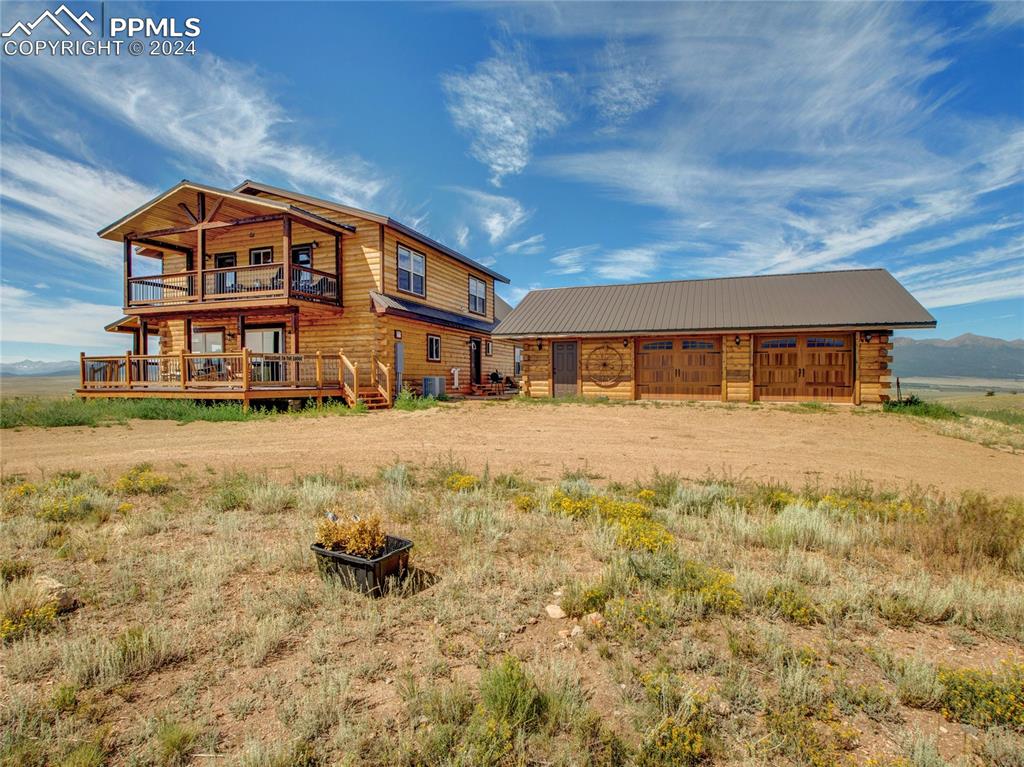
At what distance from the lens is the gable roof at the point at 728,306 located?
18.1 meters

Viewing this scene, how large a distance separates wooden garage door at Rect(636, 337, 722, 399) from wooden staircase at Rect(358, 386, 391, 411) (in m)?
10.8

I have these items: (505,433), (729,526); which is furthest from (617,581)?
(505,433)

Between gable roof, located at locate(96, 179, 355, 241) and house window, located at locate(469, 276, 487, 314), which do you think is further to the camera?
house window, located at locate(469, 276, 487, 314)

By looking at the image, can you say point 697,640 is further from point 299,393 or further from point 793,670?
point 299,393

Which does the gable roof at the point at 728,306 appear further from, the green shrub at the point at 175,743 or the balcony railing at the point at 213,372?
the green shrub at the point at 175,743

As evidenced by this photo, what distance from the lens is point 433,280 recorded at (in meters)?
22.2

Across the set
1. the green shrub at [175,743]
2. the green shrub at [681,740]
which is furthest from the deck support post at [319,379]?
the green shrub at [681,740]

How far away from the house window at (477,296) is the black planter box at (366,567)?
73.4ft

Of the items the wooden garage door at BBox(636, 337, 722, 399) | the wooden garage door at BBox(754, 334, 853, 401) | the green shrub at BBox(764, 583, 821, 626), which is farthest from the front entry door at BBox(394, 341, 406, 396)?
the green shrub at BBox(764, 583, 821, 626)

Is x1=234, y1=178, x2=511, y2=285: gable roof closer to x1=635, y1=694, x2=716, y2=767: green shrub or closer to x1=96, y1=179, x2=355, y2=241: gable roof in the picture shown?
x1=96, y1=179, x2=355, y2=241: gable roof

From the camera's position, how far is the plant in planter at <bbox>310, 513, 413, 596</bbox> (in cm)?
379

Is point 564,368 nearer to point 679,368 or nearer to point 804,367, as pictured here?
point 679,368

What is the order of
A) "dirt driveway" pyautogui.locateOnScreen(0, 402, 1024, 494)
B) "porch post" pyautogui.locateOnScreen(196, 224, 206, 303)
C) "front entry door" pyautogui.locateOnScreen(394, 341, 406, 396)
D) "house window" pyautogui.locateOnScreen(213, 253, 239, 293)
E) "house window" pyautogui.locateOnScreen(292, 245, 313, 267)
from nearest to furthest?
"dirt driveway" pyautogui.locateOnScreen(0, 402, 1024, 494) < "porch post" pyautogui.locateOnScreen(196, 224, 206, 303) < "house window" pyautogui.locateOnScreen(213, 253, 239, 293) < "house window" pyautogui.locateOnScreen(292, 245, 313, 267) < "front entry door" pyautogui.locateOnScreen(394, 341, 406, 396)

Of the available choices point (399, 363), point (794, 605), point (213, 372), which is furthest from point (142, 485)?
point (399, 363)
